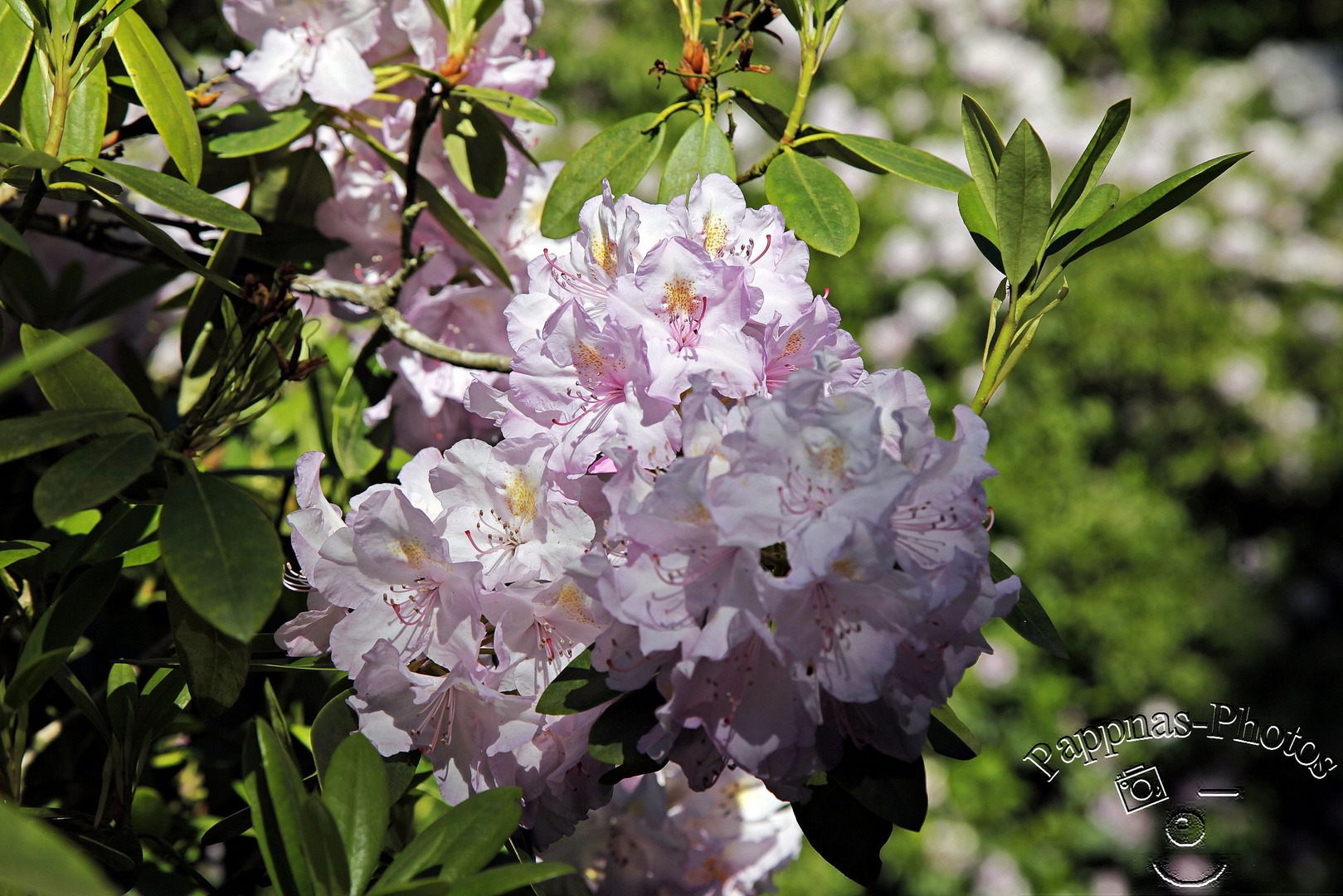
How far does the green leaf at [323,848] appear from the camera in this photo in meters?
0.52

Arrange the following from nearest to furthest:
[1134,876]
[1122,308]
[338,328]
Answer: [1134,876], [338,328], [1122,308]

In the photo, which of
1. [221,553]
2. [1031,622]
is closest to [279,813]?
[221,553]

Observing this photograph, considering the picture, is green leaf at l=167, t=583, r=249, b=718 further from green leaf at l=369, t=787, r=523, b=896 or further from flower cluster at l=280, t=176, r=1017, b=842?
green leaf at l=369, t=787, r=523, b=896

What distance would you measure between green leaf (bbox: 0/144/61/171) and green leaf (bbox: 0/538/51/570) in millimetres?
237

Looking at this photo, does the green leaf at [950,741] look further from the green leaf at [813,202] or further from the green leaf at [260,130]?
the green leaf at [260,130]

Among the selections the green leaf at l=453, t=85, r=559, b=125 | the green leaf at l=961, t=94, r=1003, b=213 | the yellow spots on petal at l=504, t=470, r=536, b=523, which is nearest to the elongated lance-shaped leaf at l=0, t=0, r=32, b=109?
the green leaf at l=453, t=85, r=559, b=125

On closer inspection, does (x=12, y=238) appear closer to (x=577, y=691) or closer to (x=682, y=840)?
(x=577, y=691)

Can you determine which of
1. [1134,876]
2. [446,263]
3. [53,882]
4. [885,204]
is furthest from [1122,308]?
[53,882]

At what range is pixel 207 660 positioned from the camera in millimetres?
637

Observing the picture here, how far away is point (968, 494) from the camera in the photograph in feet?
1.86

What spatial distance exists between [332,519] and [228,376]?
205mm

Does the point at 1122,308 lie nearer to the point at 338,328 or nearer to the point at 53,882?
the point at 338,328

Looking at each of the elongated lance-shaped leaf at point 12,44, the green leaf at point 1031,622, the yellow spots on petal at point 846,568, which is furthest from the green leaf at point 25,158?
the green leaf at point 1031,622

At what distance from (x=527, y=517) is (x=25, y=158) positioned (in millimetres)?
359
